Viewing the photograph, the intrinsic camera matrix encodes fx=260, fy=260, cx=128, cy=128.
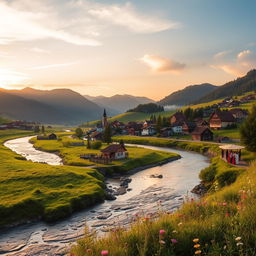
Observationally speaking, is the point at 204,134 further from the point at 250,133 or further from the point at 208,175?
the point at 208,175

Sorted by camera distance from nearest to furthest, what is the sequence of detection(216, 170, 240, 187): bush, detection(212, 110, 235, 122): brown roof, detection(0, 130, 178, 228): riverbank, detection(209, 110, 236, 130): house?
detection(0, 130, 178, 228): riverbank < detection(216, 170, 240, 187): bush < detection(209, 110, 236, 130): house < detection(212, 110, 235, 122): brown roof

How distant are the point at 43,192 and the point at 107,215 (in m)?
11.3

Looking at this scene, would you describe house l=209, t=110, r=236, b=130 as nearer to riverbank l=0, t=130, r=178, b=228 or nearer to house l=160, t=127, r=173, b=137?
house l=160, t=127, r=173, b=137

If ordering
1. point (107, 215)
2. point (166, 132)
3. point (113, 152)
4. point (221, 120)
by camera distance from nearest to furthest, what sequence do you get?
point (107, 215) → point (113, 152) → point (221, 120) → point (166, 132)

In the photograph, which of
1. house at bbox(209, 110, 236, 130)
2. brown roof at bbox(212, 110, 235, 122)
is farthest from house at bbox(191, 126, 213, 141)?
brown roof at bbox(212, 110, 235, 122)

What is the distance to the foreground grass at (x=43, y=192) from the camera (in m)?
31.3

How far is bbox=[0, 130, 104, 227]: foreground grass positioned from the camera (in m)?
31.3

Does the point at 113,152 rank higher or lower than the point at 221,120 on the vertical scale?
lower

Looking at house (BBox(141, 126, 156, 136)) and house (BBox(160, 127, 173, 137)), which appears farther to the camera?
house (BBox(141, 126, 156, 136))

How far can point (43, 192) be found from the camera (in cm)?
3725

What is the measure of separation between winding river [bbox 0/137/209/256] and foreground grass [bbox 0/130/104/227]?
151 centimetres

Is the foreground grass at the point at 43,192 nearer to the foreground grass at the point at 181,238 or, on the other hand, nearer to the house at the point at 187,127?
the foreground grass at the point at 181,238

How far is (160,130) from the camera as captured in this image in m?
122

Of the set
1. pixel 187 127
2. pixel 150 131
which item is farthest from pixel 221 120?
pixel 150 131
